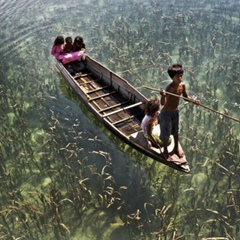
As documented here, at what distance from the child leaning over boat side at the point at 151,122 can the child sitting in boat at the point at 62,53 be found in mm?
5227

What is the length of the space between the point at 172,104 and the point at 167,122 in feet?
1.46

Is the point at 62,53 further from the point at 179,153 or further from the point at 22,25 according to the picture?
the point at 179,153

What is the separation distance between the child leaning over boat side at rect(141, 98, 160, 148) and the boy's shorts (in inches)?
21.3

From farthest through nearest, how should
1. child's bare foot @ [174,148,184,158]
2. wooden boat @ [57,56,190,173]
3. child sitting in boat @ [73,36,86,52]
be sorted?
1. child sitting in boat @ [73,36,86,52]
2. wooden boat @ [57,56,190,173]
3. child's bare foot @ [174,148,184,158]

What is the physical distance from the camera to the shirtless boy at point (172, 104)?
614cm

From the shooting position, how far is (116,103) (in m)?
10.2

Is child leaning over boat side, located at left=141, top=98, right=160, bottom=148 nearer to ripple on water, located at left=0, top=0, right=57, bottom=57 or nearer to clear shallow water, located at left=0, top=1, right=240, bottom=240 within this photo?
clear shallow water, located at left=0, top=1, right=240, bottom=240

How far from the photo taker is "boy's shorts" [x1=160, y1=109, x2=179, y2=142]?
678cm

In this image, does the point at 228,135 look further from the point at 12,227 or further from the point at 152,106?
the point at 12,227

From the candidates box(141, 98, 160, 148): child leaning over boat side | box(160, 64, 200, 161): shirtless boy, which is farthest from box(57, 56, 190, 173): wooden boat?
box(160, 64, 200, 161): shirtless boy

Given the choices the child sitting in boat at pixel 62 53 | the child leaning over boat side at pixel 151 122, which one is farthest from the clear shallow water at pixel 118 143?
the child sitting in boat at pixel 62 53

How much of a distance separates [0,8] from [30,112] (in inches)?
403

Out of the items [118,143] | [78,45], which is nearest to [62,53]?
[78,45]

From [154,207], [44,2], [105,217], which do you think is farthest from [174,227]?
[44,2]
